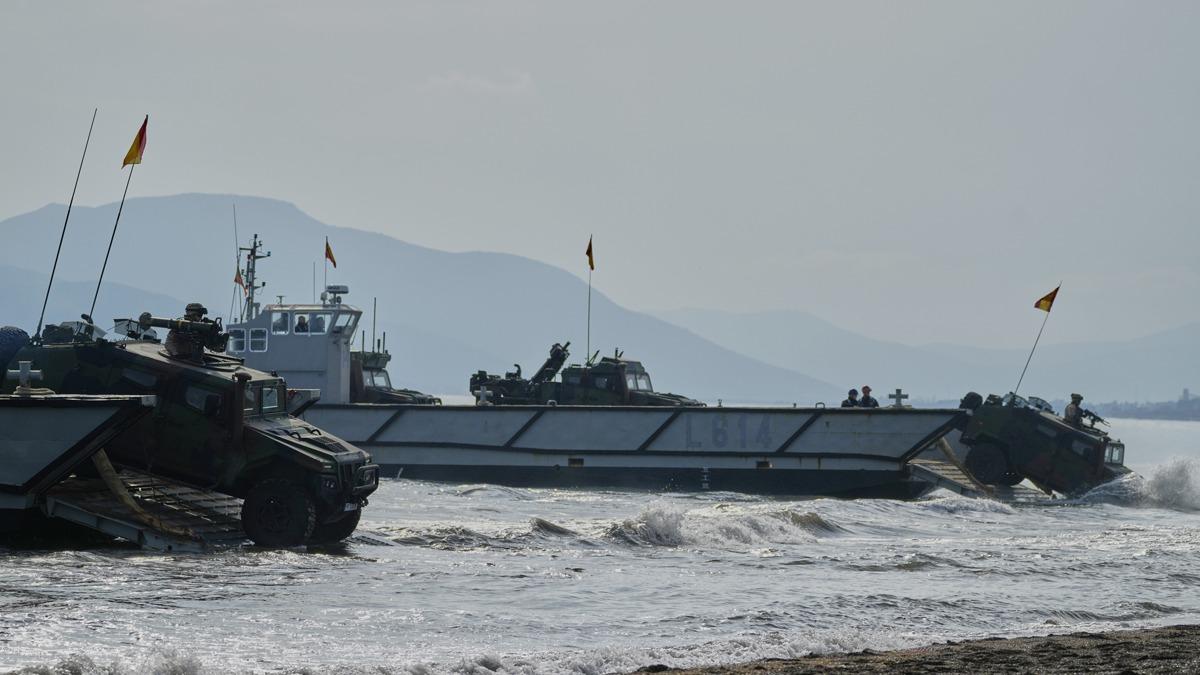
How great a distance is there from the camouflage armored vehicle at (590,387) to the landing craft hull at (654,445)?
1.98 meters

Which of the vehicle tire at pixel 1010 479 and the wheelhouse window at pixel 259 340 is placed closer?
the vehicle tire at pixel 1010 479

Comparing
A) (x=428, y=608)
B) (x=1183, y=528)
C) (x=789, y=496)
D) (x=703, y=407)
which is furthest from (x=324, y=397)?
(x=428, y=608)

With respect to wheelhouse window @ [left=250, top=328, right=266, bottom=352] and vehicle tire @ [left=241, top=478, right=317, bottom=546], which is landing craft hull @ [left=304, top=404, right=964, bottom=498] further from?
vehicle tire @ [left=241, top=478, right=317, bottom=546]

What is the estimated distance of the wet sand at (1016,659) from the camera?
10742mm

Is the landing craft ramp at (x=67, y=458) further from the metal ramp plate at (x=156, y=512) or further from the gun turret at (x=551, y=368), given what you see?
the gun turret at (x=551, y=368)

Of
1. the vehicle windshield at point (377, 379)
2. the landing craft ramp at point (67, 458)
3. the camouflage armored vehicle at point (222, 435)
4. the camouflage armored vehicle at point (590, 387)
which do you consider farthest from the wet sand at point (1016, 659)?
the vehicle windshield at point (377, 379)

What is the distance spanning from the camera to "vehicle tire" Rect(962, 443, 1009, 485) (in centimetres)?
3372

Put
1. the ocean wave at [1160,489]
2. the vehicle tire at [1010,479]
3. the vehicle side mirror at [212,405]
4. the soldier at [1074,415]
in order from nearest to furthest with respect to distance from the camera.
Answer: the vehicle side mirror at [212,405] < the ocean wave at [1160,489] < the soldier at [1074,415] < the vehicle tire at [1010,479]

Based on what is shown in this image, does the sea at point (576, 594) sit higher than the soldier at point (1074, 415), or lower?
lower

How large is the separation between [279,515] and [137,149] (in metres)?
9.00

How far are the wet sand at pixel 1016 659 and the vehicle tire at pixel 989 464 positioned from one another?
21.6 metres

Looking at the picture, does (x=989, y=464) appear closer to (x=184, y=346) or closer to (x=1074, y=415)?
(x=1074, y=415)

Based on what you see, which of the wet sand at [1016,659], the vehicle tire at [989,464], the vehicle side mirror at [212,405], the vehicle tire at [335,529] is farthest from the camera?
the vehicle tire at [989,464]

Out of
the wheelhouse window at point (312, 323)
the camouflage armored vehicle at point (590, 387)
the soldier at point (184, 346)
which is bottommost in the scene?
the soldier at point (184, 346)
